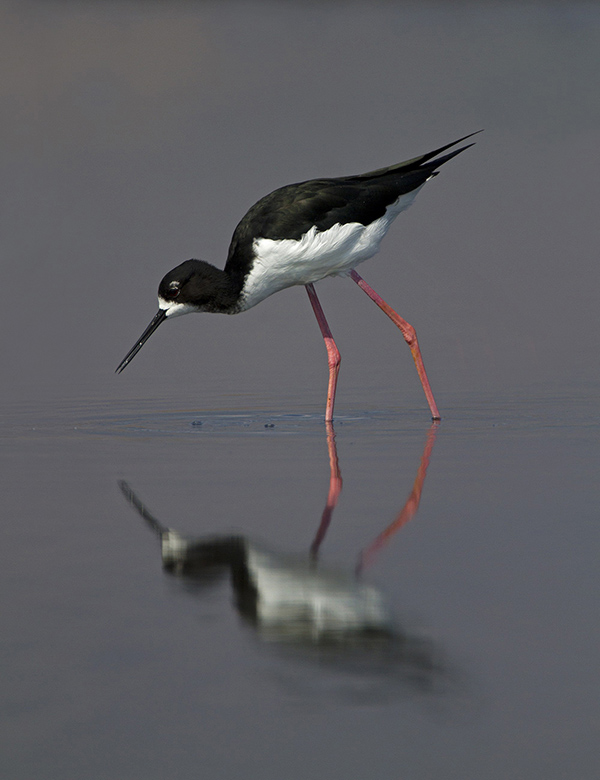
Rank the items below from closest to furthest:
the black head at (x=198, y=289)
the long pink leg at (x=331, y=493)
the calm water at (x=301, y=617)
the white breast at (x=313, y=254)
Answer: the calm water at (x=301, y=617)
the long pink leg at (x=331, y=493)
the white breast at (x=313, y=254)
the black head at (x=198, y=289)

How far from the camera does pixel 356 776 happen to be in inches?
87.4

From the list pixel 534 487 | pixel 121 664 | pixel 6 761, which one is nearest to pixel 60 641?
pixel 121 664

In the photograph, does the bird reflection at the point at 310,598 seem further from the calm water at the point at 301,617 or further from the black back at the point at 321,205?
the black back at the point at 321,205

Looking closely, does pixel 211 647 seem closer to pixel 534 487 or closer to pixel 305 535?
pixel 305 535

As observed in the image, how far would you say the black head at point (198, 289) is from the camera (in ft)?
26.9

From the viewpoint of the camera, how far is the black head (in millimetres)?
8195

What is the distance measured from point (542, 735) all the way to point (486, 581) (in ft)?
3.86

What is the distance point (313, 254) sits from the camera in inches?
313

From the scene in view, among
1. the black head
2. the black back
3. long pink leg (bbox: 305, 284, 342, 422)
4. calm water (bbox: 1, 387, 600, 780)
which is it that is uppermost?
the black back

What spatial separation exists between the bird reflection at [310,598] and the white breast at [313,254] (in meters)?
3.59

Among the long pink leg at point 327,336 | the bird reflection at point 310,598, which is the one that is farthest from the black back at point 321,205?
the bird reflection at point 310,598

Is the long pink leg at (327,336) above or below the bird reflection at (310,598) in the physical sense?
above

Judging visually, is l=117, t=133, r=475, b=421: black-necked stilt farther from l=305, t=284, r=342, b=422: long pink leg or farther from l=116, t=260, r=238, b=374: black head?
l=305, t=284, r=342, b=422: long pink leg

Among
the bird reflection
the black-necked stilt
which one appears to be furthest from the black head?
the bird reflection
